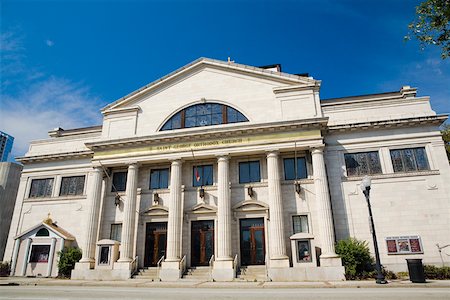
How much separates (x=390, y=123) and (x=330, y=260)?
11107 millimetres

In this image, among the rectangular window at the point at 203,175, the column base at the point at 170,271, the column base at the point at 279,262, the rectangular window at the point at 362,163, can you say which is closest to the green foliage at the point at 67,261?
the column base at the point at 170,271

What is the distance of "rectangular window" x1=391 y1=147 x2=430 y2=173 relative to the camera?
2222cm

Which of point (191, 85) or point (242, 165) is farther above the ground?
point (191, 85)

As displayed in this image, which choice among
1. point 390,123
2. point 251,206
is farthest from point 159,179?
point 390,123

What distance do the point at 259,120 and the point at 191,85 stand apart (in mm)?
7284

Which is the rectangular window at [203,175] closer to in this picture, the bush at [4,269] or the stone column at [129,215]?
the stone column at [129,215]

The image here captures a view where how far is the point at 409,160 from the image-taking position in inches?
886

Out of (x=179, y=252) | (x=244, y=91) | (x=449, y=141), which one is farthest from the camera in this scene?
(x=449, y=141)

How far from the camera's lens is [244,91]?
2609cm

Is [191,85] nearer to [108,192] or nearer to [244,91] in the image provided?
[244,91]

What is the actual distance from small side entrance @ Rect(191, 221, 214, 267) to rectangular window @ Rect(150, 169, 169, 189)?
4149 millimetres

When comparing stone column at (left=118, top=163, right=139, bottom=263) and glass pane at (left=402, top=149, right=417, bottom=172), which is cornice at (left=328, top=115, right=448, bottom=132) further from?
stone column at (left=118, top=163, right=139, bottom=263)

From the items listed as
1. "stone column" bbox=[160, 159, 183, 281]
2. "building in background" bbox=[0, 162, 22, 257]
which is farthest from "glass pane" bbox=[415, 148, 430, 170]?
"building in background" bbox=[0, 162, 22, 257]

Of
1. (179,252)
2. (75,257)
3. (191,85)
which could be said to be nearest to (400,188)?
(179,252)
